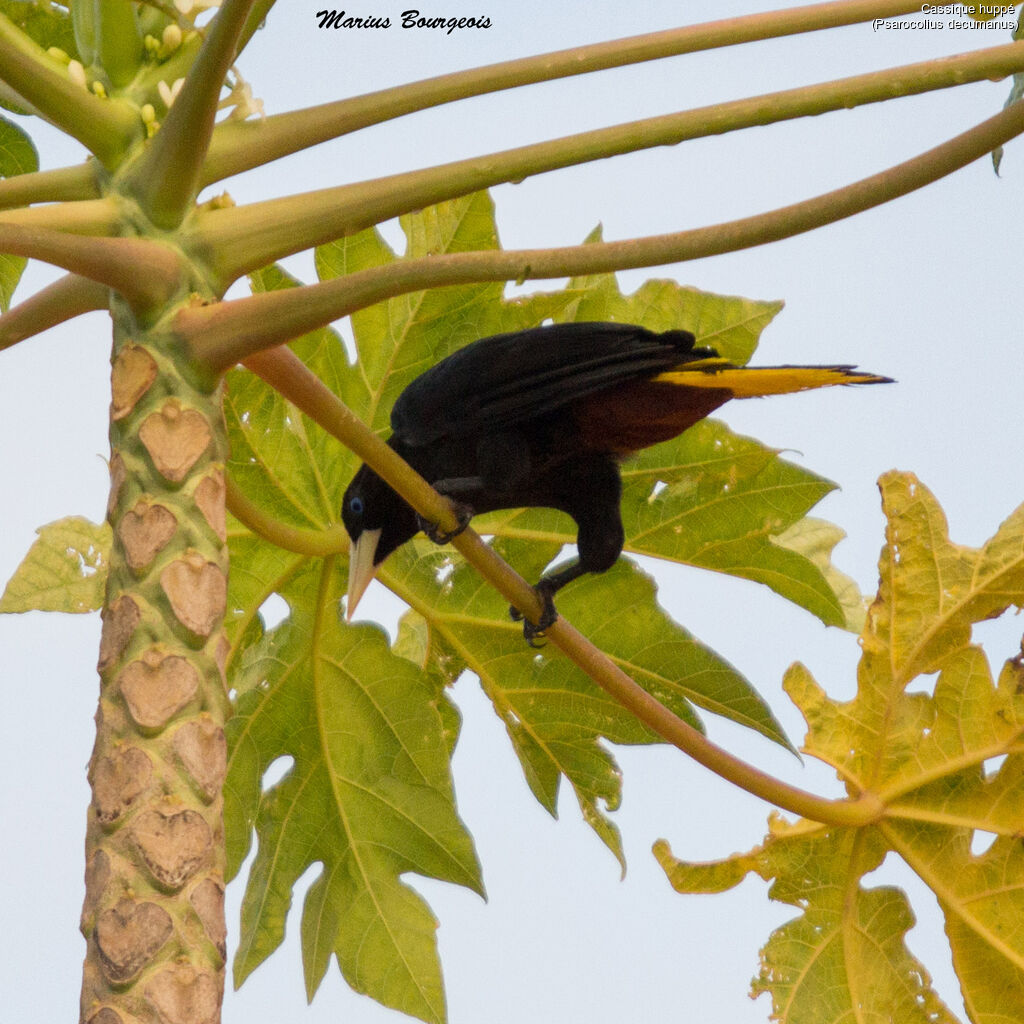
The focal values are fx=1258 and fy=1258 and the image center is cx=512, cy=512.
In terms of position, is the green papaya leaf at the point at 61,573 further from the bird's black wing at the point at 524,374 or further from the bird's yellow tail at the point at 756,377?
the bird's yellow tail at the point at 756,377

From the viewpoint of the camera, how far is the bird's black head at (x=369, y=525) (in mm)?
2283

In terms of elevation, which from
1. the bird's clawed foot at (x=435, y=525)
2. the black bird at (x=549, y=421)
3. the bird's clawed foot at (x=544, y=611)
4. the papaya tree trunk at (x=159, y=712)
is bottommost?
the papaya tree trunk at (x=159, y=712)

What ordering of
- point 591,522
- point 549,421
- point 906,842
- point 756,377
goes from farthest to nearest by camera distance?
point 549,421 < point 591,522 < point 906,842 < point 756,377

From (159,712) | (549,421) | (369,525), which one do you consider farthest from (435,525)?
(159,712)

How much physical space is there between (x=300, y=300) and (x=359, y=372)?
0.91 meters

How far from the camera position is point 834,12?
158cm

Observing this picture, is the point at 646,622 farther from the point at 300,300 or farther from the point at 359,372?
the point at 300,300

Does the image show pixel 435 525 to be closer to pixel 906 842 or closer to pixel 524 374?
pixel 524 374

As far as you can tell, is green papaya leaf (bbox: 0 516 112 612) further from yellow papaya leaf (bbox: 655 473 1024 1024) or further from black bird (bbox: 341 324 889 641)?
yellow papaya leaf (bbox: 655 473 1024 1024)

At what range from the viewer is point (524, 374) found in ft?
7.61

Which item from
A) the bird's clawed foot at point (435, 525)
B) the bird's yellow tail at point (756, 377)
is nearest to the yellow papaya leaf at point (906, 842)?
the bird's yellow tail at point (756, 377)

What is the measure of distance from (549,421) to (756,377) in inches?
25.8

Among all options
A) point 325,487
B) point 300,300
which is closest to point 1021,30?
point 300,300

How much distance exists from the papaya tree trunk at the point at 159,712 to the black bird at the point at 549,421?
692 mm
